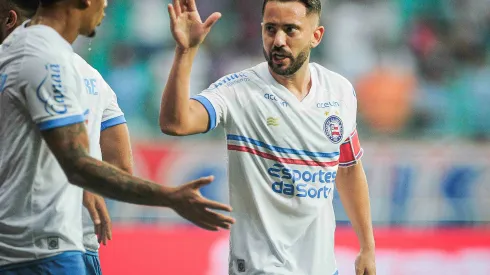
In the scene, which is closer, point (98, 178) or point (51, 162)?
point (98, 178)

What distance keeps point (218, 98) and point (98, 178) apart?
4.12 ft

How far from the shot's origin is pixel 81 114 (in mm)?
3059

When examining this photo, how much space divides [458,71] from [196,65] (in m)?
3.30

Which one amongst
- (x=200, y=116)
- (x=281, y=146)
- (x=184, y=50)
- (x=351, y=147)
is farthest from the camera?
(x=351, y=147)

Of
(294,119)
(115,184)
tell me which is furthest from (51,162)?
(294,119)

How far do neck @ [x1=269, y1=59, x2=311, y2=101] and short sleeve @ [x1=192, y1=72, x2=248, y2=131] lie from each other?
177 millimetres

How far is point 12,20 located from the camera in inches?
168

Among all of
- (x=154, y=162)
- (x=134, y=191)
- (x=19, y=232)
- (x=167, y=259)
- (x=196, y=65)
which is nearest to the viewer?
(x=134, y=191)

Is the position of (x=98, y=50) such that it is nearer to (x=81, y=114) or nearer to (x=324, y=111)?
(x=324, y=111)

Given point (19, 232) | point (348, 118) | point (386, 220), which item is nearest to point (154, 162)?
point (386, 220)

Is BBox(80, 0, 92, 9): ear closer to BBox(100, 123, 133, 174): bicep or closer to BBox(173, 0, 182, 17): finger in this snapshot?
BBox(173, 0, 182, 17): finger

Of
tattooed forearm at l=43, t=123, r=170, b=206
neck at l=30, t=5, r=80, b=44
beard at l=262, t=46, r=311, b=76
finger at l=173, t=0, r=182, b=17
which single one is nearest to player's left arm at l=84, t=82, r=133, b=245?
finger at l=173, t=0, r=182, b=17

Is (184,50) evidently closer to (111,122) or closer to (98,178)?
(111,122)

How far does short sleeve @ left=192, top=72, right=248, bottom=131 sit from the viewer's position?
401cm
